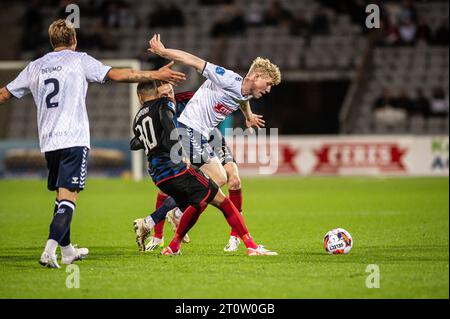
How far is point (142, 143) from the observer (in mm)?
8484

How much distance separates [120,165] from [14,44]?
829cm

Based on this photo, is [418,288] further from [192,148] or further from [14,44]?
[14,44]

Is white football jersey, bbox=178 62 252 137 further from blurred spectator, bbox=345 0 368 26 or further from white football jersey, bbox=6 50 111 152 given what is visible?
blurred spectator, bbox=345 0 368 26

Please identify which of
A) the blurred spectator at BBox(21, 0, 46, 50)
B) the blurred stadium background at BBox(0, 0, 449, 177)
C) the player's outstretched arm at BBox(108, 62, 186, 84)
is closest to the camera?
the player's outstretched arm at BBox(108, 62, 186, 84)

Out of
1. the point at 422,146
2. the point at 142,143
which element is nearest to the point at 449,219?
the point at 142,143

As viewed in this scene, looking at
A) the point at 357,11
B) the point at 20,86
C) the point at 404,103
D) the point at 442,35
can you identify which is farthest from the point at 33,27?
the point at 20,86

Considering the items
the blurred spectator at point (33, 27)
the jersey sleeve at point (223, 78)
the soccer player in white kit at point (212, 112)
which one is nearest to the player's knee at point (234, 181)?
the soccer player in white kit at point (212, 112)

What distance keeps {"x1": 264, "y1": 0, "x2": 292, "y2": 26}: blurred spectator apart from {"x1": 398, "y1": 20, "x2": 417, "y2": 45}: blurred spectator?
3.58m

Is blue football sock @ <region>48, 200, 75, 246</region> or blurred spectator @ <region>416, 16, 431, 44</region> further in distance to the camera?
blurred spectator @ <region>416, 16, 431, 44</region>

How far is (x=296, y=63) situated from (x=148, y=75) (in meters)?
19.1

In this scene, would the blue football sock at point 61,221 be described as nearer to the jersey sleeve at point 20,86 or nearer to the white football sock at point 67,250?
the white football sock at point 67,250

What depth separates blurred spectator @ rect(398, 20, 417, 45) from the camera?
2602 cm

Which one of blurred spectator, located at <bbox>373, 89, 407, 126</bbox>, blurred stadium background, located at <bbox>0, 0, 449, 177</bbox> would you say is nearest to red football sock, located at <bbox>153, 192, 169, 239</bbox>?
blurred stadium background, located at <bbox>0, 0, 449, 177</bbox>

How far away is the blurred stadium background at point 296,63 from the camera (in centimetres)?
2242
